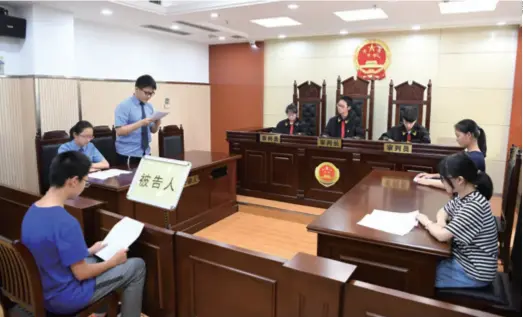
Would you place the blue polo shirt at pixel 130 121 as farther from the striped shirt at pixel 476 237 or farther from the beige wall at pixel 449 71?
the beige wall at pixel 449 71

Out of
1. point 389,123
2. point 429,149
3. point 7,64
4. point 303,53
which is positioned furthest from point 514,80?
point 7,64

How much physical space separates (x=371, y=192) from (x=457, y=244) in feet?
2.83

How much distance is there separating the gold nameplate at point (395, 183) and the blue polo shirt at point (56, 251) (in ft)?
6.79

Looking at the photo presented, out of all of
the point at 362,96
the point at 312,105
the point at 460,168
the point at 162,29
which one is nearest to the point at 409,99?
the point at 362,96

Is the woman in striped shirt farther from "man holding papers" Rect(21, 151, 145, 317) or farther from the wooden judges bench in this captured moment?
"man holding papers" Rect(21, 151, 145, 317)

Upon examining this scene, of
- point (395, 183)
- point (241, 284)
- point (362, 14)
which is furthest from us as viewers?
point (362, 14)

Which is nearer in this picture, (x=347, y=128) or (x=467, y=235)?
(x=467, y=235)

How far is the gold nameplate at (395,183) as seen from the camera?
2.77 meters

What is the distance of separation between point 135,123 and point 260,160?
1.92 metres

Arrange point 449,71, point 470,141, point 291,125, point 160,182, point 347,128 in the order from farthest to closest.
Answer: point 449,71
point 291,125
point 347,128
point 470,141
point 160,182

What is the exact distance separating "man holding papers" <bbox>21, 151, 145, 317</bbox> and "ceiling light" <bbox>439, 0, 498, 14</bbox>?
3.93 meters

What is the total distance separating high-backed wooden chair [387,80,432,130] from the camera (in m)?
5.27

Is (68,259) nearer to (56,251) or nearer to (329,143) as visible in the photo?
(56,251)

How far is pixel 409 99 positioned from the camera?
543cm
